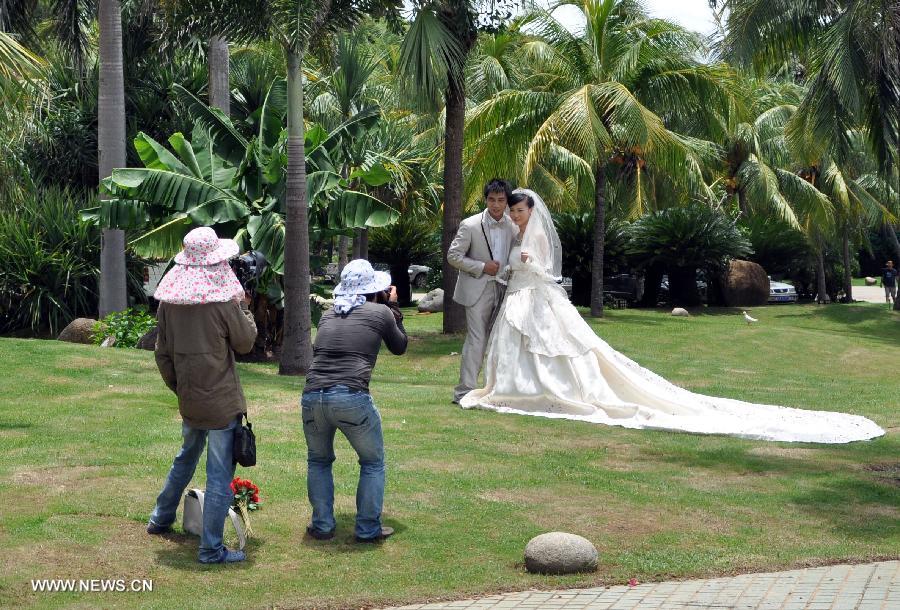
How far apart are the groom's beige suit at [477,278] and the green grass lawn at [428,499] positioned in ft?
1.83

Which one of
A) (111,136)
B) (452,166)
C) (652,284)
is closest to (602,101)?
(452,166)

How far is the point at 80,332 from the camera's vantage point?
18109 millimetres

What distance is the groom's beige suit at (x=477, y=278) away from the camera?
1142 cm

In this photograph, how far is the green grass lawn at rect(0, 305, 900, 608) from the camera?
6.25 m

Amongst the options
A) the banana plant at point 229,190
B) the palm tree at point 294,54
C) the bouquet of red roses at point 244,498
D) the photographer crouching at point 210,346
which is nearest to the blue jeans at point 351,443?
the bouquet of red roses at point 244,498

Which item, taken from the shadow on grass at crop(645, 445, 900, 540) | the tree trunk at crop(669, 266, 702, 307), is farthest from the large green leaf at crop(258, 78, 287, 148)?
the tree trunk at crop(669, 266, 702, 307)

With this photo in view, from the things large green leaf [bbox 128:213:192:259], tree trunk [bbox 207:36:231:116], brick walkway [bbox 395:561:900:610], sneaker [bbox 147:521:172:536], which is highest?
tree trunk [bbox 207:36:231:116]

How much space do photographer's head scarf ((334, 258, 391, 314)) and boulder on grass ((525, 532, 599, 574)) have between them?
5.65ft

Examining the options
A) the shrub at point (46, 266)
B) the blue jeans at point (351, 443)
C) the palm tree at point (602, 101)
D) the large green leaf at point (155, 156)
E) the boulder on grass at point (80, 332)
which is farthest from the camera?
the palm tree at point (602, 101)

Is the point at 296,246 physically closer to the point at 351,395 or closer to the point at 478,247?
the point at 478,247

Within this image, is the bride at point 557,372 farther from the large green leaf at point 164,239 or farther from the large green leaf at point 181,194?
the large green leaf at point 164,239

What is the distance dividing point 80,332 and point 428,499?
38.9ft

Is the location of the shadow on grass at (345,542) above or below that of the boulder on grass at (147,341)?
below

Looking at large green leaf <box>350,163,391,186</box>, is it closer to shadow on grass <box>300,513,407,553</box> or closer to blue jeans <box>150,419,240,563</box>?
shadow on grass <box>300,513,407,553</box>
